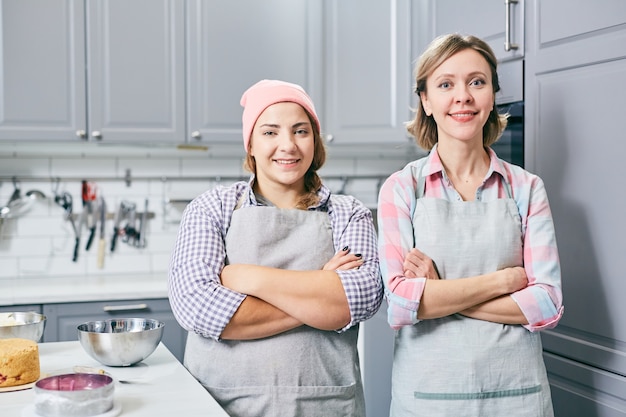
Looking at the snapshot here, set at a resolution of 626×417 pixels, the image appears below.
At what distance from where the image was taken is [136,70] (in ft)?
10.4

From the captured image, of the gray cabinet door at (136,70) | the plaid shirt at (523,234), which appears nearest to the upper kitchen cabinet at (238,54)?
the gray cabinet door at (136,70)

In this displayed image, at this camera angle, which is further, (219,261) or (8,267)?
(8,267)

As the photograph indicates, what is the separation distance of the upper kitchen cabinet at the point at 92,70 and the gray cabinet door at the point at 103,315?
686 millimetres

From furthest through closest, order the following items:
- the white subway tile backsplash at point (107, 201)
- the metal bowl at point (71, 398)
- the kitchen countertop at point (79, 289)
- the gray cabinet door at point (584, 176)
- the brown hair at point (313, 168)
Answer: the white subway tile backsplash at point (107, 201), the kitchen countertop at point (79, 289), the gray cabinet door at point (584, 176), the brown hair at point (313, 168), the metal bowl at point (71, 398)

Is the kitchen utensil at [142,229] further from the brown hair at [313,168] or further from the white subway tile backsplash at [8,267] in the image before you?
the brown hair at [313,168]

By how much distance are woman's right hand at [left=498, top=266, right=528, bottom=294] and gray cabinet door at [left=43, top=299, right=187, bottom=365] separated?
1705 mm

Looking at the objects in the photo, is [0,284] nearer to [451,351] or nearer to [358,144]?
[358,144]

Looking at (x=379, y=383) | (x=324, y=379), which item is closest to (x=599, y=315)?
(x=324, y=379)

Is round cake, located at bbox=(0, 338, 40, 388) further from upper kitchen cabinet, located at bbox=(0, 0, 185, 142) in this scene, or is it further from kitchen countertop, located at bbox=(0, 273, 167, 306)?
upper kitchen cabinet, located at bbox=(0, 0, 185, 142)

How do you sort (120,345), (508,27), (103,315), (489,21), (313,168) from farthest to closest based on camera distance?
(103,315)
(489,21)
(508,27)
(313,168)
(120,345)

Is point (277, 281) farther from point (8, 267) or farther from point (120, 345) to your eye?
point (8, 267)

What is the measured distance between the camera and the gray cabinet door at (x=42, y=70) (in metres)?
3.01

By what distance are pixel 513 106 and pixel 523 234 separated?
0.72 meters

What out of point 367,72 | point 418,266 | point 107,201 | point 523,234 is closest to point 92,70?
point 107,201
